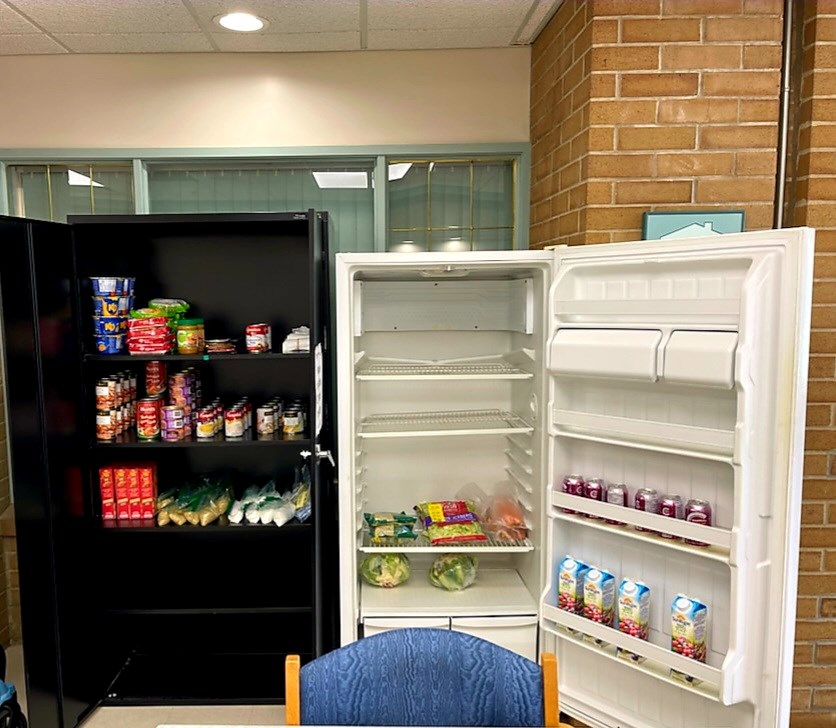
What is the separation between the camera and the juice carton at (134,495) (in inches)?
93.7

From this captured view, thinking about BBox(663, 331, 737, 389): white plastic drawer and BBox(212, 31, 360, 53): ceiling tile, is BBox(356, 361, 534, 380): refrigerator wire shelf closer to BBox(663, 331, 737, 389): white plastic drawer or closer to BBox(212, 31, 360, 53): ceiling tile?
BBox(663, 331, 737, 389): white plastic drawer

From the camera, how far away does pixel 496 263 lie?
→ 2141mm

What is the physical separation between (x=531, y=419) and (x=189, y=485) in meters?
1.43

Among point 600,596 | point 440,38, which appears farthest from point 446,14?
point 600,596

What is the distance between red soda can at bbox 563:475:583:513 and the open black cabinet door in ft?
5.68

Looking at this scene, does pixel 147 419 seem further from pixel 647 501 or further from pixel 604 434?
pixel 647 501

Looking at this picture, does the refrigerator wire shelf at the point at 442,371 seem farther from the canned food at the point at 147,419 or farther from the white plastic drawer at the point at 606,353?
the canned food at the point at 147,419

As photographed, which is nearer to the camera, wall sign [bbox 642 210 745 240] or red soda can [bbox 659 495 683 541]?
red soda can [bbox 659 495 683 541]

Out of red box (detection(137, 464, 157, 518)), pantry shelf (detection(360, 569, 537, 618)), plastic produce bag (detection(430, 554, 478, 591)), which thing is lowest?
pantry shelf (detection(360, 569, 537, 618))

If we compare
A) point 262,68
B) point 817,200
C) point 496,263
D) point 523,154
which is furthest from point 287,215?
point 817,200

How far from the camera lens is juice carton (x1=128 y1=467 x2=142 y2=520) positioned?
2381 millimetres

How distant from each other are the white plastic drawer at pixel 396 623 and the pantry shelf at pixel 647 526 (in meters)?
0.66

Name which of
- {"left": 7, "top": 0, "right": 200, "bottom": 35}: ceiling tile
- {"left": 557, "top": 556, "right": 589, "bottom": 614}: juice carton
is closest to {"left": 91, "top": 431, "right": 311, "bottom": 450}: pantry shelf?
{"left": 557, "top": 556, "right": 589, "bottom": 614}: juice carton

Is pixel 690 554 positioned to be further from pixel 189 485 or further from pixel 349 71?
→ pixel 349 71
